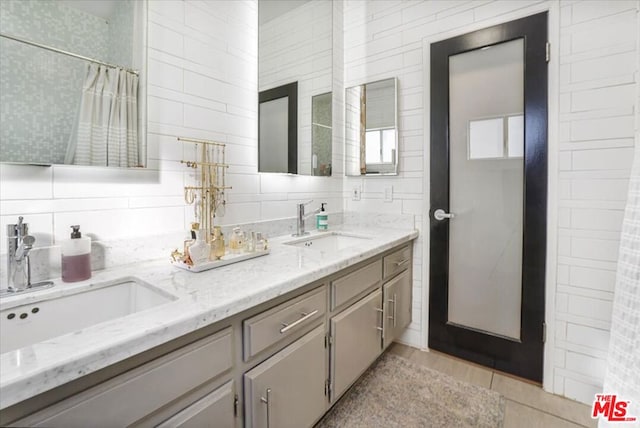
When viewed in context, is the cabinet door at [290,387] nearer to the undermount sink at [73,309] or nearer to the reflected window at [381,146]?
the undermount sink at [73,309]

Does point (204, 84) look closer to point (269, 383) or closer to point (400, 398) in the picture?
point (269, 383)

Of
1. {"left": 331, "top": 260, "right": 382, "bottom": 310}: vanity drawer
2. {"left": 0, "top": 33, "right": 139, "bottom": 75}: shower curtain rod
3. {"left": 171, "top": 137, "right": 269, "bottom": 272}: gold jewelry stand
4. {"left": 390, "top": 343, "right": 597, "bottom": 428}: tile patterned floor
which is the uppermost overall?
{"left": 0, "top": 33, "right": 139, "bottom": 75}: shower curtain rod

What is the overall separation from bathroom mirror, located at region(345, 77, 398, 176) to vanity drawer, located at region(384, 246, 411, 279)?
60cm

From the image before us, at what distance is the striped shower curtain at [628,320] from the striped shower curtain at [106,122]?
7.03ft

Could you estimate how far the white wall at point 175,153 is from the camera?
42.7 inches

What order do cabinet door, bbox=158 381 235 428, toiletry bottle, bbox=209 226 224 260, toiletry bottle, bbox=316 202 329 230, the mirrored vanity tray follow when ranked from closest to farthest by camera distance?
cabinet door, bbox=158 381 235 428
the mirrored vanity tray
toiletry bottle, bbox=209 226 224 260
toiletry bottle, bbox=316 202 329 230

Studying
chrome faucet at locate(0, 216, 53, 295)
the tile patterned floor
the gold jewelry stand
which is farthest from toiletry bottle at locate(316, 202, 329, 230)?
chrome faucet at locate(0, 216, 53, 295)

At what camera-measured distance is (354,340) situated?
159cm

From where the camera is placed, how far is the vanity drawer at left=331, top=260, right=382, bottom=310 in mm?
1430

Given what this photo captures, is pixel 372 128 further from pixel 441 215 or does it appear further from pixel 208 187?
pixel 208 187

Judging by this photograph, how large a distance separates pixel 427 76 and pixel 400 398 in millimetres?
2082

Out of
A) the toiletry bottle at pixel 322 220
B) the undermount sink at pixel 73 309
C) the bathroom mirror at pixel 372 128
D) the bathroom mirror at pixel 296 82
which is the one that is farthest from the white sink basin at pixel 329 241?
the undermount sink at pixel 73 309

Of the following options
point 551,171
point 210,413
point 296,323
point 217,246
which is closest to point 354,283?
point 296,323

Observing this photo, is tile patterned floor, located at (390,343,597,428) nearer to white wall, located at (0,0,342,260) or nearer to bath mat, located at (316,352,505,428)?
bath mat, located at (316,352,505,428)
